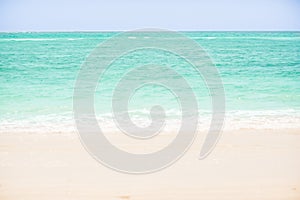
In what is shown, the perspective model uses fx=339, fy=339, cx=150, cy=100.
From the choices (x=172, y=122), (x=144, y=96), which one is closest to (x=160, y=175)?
(x=172, y=122)

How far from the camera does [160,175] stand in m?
4.63

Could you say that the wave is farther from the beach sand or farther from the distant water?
the beach sand

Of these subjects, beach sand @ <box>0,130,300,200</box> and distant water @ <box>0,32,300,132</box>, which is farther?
distant water @ <box>0,32,300,132</box>

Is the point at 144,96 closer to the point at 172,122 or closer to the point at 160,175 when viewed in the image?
the point at 172,122

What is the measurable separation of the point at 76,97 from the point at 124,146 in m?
5.08

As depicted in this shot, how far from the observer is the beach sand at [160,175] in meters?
4.12

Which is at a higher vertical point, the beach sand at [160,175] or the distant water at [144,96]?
the distant water at [144,96]

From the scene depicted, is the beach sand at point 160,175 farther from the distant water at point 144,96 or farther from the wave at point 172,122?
the distant water at point 144,96

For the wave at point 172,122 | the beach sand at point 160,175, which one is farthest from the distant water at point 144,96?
the beach sand at point 160,175

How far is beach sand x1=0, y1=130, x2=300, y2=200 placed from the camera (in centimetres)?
412

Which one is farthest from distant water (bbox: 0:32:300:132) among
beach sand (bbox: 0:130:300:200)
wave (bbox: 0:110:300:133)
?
beach sand (bbox: 0:130:300:200)

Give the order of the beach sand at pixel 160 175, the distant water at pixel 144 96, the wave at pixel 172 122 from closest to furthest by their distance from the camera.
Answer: the beach sand at pixel 160 175
the wave at pixel 172 122
the distant water at pixel 144 96

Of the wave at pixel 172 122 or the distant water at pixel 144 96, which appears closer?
the wave at pixel 172 122

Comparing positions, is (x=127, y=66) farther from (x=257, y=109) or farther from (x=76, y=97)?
(x=257, y=109)
